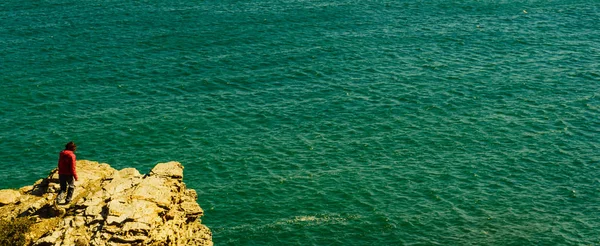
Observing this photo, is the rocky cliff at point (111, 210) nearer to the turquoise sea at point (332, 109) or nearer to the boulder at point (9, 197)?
the boulder at point (9, 197)

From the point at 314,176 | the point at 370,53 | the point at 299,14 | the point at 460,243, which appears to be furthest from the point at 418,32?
the point at 460,243

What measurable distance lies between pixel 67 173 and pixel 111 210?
15.4 feet

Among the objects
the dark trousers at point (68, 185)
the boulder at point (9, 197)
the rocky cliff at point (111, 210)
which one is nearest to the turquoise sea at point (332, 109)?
the rocky cliff at point (111, 210)

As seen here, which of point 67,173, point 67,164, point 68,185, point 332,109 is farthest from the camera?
point 332,109

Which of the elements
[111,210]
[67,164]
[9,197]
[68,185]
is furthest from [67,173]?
[111,210]

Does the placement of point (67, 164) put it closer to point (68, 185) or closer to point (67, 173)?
point (67, 173)

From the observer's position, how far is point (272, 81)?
91.4 metres

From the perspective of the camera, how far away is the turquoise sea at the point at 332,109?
61031 millimetres

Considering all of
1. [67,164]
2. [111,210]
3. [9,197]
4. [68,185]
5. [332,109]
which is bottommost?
[332,109]

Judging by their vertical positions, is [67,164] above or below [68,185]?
above

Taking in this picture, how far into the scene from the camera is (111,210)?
3722 cm

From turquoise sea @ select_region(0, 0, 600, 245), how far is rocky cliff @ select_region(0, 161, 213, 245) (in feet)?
43.5

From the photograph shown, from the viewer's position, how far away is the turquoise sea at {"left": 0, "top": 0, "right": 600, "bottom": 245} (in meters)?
61.0

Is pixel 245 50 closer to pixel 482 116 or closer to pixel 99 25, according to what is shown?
pixel 99 25
